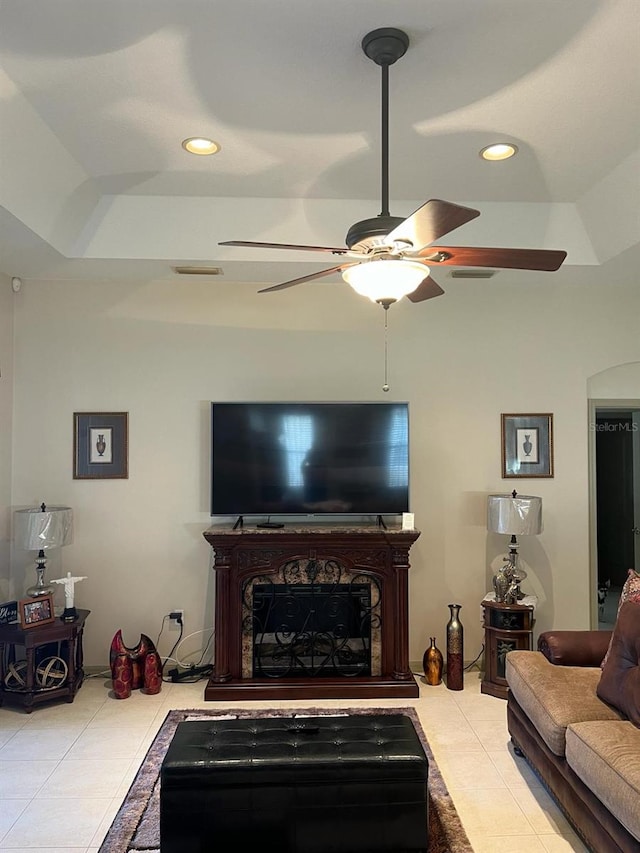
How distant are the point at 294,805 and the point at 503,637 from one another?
86.5 inches

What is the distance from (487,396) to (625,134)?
2.07m

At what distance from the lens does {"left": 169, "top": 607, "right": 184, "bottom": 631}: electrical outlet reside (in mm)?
4484

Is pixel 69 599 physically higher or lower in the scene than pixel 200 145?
lower

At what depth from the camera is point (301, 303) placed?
15.1ft

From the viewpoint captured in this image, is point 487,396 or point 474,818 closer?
point 474,818

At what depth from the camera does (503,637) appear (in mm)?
4094

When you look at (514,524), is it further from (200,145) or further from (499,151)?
(200,145)

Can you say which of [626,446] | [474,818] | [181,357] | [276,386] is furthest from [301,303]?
[474,818]

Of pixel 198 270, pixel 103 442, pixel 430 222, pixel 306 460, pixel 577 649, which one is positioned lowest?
pixel 577 649

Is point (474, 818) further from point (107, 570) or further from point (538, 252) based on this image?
point (107, 570)

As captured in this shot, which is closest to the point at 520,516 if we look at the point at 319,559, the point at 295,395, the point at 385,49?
the point at 319,559

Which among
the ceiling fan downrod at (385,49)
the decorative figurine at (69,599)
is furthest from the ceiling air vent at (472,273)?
the decorative figurine at (69,599)

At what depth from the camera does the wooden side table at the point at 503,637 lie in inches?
161

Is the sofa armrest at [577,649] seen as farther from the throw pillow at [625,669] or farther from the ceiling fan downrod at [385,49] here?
the ceiling fan downrod at [385,49]
